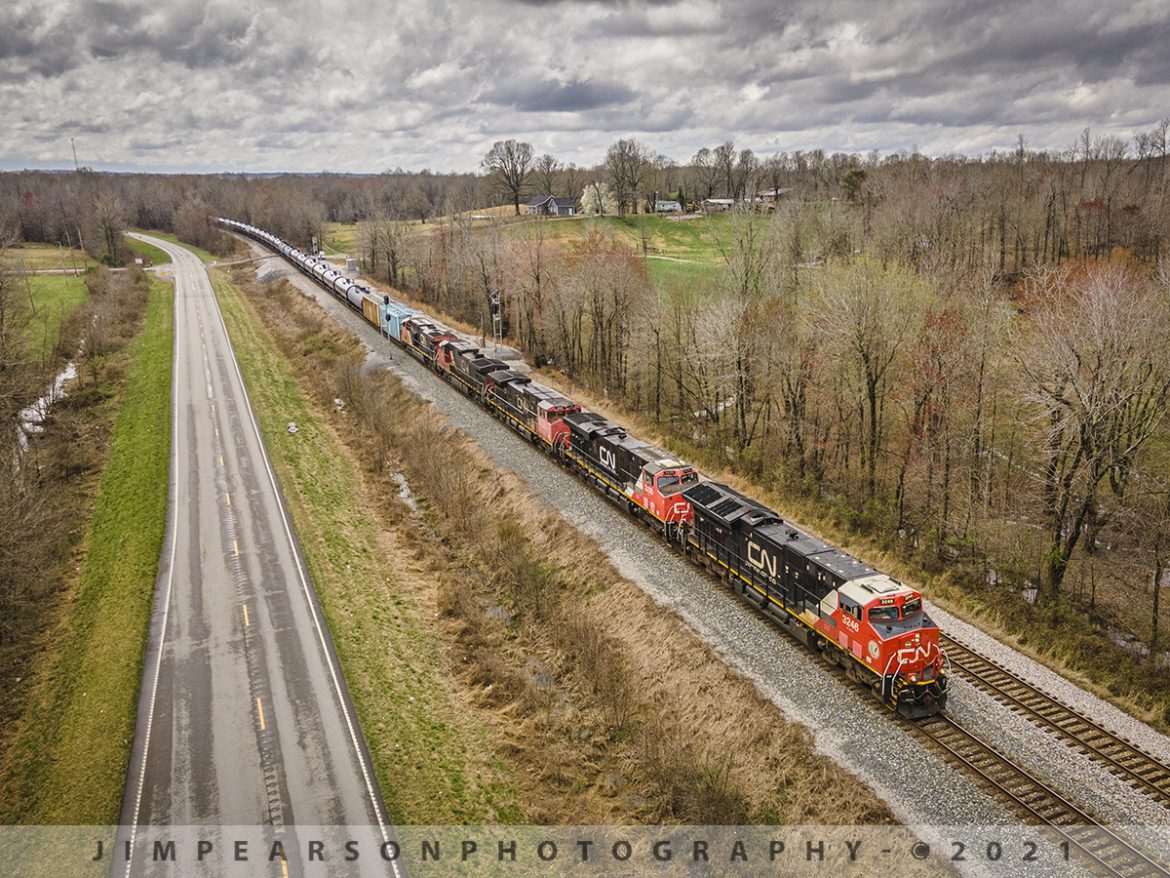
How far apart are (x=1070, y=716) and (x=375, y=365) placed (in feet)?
201


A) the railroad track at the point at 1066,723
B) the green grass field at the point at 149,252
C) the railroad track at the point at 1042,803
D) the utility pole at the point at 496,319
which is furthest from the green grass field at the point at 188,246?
the railroad track at the point at 1042,803

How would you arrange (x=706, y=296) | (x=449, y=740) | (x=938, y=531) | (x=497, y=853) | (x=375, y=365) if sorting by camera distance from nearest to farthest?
1. (x=497, y=853)
2. (x=449, y=740)
3. (x=938, y=531)
4. (x=706, y=296)
5. (x=375, y=365)

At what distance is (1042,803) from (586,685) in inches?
587

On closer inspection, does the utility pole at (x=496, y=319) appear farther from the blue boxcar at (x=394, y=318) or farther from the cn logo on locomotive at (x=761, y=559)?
the cn logo on locomotive at (x=761, y=559)

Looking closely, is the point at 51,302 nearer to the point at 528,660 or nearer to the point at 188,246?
the point at 188,246

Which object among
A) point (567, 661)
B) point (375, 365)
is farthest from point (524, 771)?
point (375, 365)

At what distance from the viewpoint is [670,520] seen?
3491 cm

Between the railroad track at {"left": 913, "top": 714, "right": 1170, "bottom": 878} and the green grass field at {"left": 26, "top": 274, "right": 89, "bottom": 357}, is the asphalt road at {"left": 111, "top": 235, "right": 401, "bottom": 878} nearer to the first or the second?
the railroad track at {"left": 913, "top": 714, "right": 1170, "bottom": 878}

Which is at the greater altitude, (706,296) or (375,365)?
(706,296)

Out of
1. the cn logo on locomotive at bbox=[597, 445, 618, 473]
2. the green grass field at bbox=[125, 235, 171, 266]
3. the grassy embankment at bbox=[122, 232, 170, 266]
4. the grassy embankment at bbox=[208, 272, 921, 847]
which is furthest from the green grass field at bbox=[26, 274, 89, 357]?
the cn logo on locomotive at bbox=[597, 445, 618, 473]

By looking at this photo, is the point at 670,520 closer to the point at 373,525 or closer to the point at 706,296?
the point at 373,525

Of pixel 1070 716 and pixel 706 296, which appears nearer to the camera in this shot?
pixel 1070 716

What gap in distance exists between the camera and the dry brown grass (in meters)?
21.5

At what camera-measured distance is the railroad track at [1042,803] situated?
17922 millimetres
